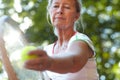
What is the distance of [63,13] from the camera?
3.09 feet

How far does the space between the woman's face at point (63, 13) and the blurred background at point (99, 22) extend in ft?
9.15

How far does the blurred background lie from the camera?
3.90m

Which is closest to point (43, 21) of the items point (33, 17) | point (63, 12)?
point (33, 17)

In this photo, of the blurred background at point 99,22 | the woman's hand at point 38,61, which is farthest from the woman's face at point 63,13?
the blurred background at point 99,22

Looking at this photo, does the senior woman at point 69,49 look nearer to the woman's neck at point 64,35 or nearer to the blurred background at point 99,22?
the woman's neck at point 64,35

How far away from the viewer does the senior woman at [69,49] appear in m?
0.70

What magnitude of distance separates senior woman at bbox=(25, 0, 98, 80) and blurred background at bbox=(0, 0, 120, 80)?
9.10 ft

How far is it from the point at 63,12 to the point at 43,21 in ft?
9.44

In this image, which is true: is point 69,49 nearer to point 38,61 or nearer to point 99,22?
point 38,61

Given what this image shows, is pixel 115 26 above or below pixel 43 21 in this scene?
below

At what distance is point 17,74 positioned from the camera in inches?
34.8

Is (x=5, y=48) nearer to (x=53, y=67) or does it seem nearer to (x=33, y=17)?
(x=53, y=67)

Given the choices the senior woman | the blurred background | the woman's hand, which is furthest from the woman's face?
the blurred background

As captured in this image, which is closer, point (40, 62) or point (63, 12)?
point (40, 62)
